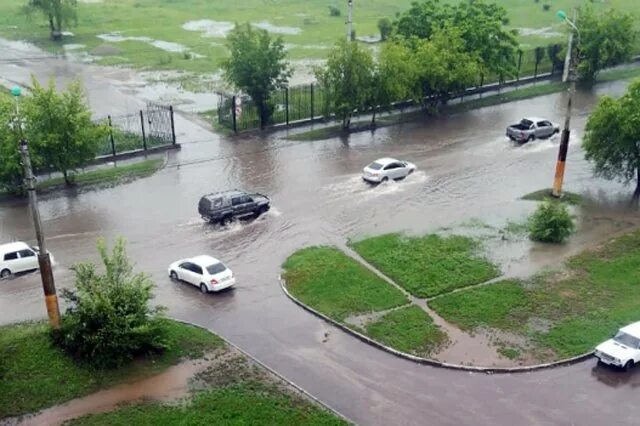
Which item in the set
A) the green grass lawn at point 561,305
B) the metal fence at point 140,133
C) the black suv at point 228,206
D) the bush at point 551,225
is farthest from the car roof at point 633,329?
the metal fence at point 140,133

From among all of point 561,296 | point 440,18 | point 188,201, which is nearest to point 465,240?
point 561,296

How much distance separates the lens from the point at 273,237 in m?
33.8

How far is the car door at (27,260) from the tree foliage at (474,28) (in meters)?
32.1

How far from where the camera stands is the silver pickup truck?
153 ft

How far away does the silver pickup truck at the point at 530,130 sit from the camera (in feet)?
153

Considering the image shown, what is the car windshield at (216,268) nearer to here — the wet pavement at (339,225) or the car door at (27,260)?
the wet pavement at (339,225)

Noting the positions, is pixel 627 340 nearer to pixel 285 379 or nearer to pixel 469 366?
pixel 469 366

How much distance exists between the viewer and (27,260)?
30000 millimetres

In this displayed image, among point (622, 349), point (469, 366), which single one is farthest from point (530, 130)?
point (469, 366)

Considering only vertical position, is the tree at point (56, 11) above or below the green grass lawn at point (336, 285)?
above

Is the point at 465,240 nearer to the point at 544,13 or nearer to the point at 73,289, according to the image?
the point at 73,289

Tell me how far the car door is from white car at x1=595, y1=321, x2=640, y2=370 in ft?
71.7

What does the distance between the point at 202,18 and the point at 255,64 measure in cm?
4400

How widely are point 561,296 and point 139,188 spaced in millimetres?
22362
